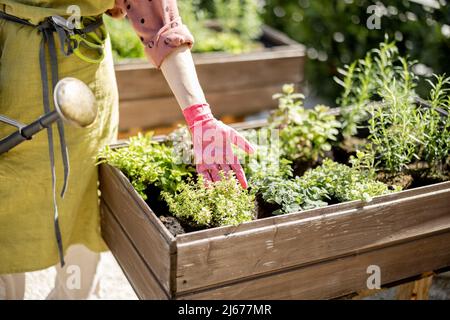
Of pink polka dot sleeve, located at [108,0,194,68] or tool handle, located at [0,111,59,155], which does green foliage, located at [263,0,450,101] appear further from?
tool handle, located at [0,111,59,155]

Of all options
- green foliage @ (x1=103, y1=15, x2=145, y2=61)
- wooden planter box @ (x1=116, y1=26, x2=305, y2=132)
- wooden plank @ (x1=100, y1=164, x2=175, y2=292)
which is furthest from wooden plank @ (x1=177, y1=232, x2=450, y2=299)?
green foliage @ (x1=103, y1=15, x2=145, y2=61)

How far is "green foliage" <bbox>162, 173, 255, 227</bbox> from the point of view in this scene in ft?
5.41

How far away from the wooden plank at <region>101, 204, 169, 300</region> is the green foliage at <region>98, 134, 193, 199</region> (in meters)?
0.17

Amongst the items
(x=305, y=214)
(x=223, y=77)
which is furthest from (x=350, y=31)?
(x=305, y=214)

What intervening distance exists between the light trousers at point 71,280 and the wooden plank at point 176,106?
3.73 feet

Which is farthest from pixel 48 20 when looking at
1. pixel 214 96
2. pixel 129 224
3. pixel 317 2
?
pixel 317 2

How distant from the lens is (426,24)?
3221 millimetres

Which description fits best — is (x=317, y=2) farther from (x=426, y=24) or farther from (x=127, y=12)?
(x=127, y=12)

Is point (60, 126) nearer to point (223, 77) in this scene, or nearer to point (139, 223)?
point (139, 223)

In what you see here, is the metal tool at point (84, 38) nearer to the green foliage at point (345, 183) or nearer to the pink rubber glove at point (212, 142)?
the pink rubber glove at point (212, 142)

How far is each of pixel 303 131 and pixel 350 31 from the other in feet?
5.94

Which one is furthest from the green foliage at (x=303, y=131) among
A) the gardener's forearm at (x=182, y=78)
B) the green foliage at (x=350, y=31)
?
the green foliage at (x=350, y=31)

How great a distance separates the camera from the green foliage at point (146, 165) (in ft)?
6.07

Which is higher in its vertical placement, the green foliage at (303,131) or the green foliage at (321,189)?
the green foliage at (303,131)
